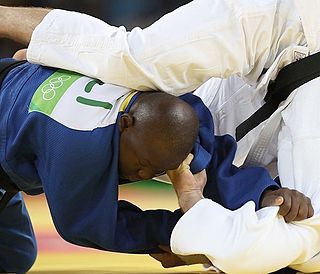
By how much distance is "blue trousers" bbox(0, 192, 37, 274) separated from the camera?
2.02 m

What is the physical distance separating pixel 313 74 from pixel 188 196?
0.34m

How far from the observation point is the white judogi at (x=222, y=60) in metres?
1.48

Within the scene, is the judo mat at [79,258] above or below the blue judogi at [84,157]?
below

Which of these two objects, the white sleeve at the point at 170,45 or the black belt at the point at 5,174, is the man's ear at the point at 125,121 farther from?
the black belt at the point at 5,174

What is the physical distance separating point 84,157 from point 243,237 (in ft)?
1.06

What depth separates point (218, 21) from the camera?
5.06 feet

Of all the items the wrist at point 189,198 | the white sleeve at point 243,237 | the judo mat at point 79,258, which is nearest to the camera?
the white sleeve at point 243,237

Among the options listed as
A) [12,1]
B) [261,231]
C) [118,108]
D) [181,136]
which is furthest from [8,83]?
[12,1]

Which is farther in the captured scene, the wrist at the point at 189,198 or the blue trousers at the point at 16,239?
the blue trousers at the point at 16,239

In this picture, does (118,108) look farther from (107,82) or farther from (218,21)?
(218,21)

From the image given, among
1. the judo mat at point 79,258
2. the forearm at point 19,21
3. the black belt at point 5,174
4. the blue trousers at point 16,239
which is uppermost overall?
the forearm at point 19,21

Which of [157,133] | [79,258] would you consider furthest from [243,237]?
[79,258]

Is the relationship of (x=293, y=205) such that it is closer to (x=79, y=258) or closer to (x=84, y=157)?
(x=84, y=157)

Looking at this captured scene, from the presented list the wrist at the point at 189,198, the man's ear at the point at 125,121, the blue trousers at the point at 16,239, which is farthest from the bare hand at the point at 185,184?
the blue trousers at the point at 16,239
